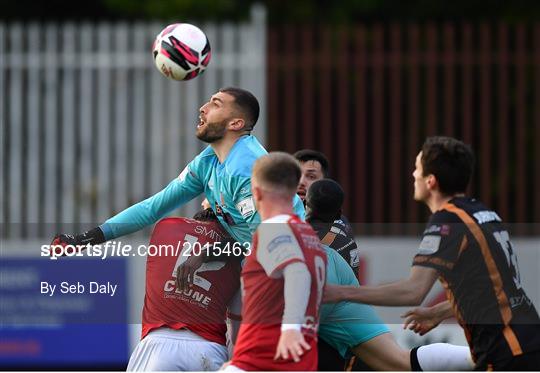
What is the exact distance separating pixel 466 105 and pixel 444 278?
28.7ft

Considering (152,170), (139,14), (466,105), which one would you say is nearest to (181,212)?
(152,170)

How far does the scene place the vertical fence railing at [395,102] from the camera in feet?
46.0

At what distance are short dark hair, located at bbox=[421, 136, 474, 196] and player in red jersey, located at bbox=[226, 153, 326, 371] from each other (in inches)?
24.4

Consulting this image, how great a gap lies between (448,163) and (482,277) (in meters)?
0.54

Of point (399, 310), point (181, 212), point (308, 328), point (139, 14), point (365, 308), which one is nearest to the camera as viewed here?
point (308, 328)

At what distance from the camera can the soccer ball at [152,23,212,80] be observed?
7.36 m

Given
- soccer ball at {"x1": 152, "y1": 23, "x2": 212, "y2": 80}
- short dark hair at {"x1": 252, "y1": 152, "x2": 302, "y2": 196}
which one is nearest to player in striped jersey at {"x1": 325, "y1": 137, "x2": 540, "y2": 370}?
short dark hair at {"x1": 252, "y1": 152, "x2": 302, "y2": 196}

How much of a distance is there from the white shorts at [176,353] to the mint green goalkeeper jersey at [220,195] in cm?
59

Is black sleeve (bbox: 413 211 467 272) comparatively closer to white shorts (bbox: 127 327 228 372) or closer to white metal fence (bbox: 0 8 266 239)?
white shorts (bbox: 127 327 228 372)

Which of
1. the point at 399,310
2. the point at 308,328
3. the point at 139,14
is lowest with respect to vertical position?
the point at 399,310

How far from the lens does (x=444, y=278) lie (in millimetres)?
5613

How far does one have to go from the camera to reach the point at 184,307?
6.61m

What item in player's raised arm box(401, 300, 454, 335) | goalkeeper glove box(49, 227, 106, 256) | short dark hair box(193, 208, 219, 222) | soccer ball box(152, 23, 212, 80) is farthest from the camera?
soccer ball box(152, 23, 212, 80)

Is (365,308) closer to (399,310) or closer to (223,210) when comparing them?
(223,210)
